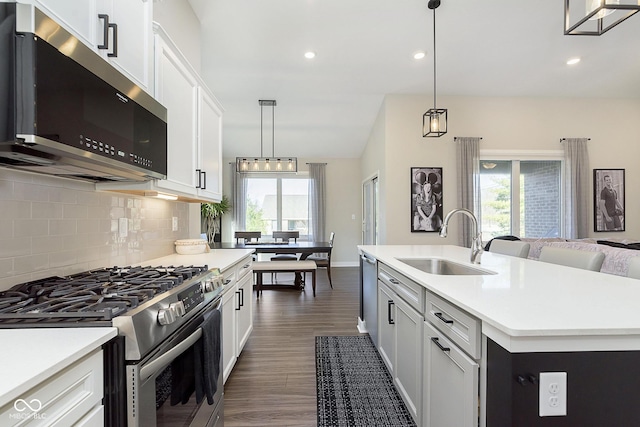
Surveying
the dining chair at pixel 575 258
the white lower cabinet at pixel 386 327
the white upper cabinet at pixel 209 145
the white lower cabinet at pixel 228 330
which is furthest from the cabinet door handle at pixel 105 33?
the dining chair at pixel 575 258

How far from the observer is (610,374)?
2.84ft

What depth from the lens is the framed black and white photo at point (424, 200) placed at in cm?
481

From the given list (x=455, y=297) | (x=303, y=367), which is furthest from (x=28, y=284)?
(x=303, y=367)

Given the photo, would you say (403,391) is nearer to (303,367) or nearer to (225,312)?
(303,367)

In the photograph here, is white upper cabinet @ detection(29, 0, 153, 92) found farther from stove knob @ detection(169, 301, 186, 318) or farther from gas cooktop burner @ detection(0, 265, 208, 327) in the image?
stove knob @ detection(169, 301, 186, 318)

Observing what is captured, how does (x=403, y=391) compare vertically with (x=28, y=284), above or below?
below

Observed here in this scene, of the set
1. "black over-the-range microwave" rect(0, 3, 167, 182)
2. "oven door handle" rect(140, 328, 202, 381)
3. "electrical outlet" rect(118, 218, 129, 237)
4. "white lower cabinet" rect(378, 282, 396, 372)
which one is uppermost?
"black over-the-range microwave" rect(0, 3, 167, 182)

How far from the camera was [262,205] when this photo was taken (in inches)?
289

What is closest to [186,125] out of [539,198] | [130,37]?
[130,37]

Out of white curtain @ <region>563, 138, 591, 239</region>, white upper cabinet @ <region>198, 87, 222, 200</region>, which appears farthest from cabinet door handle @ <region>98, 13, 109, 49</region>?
white curtain @ <region>563, 138, 591, 239</region>

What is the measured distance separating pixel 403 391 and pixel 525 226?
15.0ft

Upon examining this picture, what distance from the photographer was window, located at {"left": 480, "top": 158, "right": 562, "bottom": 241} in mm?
5047

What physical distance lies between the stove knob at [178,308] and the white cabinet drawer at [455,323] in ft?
3.40

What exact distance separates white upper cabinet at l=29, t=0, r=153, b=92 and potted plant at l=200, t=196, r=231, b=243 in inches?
215
